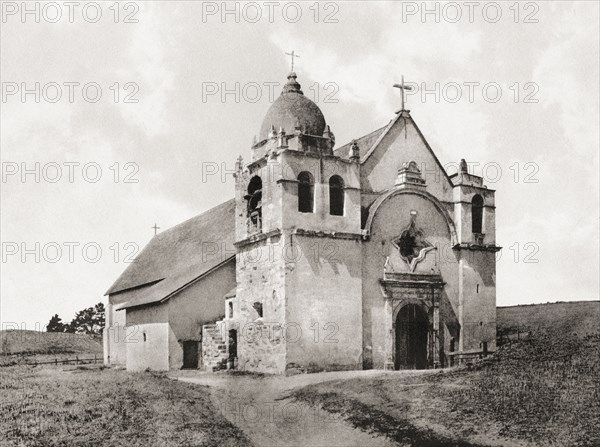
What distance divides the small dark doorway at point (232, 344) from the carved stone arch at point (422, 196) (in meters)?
7.46

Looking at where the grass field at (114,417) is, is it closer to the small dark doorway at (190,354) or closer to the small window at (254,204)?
the small window at (254,204)

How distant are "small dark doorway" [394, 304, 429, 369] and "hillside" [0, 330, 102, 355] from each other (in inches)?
1469

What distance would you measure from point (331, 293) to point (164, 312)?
29.5 ft

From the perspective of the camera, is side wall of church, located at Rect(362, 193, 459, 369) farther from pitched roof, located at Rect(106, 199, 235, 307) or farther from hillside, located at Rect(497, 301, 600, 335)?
hillside, located at Rect(497, 301, 600, 335)

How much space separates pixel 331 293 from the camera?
28312mm

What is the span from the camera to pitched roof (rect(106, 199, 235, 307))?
35344 mm

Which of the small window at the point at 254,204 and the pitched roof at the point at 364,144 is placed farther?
the pitched roof at the point at 364,144

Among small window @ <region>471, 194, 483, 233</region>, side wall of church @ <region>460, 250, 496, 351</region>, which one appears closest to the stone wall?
side wall of church @ <region>460, 250, 496, 351</region>

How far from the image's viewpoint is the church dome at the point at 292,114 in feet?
106

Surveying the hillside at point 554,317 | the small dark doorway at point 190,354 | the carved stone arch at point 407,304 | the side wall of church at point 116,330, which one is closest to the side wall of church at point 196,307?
the small dark doorway at point 190,354

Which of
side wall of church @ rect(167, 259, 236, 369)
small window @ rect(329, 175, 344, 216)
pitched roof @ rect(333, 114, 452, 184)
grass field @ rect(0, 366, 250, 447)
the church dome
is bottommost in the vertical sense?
grass field @ rect(0, 366, 250, 447)

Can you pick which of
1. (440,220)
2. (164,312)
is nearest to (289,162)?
(440,220)

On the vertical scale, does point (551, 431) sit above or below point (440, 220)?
below

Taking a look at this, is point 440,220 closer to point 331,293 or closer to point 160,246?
point 331,293
